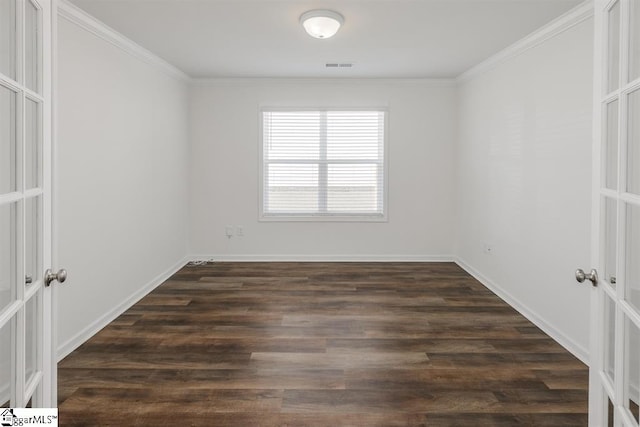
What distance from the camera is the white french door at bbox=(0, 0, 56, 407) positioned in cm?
129

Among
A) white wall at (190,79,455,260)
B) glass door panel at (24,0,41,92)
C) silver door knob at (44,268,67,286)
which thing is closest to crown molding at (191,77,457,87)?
white wall at (190,79,455,260)

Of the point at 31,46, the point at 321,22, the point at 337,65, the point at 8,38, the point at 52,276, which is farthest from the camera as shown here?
the point at 337,65

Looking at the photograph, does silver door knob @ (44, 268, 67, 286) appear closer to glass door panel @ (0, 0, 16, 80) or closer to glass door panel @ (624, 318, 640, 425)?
glass door panel @ (0, 0, 16, 80)

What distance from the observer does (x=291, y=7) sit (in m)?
3.07

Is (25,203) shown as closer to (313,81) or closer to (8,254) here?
(8,254)

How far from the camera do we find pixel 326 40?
3.89 m

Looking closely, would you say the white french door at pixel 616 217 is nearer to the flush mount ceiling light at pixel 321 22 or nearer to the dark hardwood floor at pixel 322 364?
the dark hardwood floor at pixel 322 364

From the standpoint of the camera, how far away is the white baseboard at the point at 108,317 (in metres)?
2.89

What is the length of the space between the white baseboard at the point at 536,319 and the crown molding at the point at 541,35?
2259 millimetres

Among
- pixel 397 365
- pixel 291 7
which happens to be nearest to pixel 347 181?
pixel 291 7

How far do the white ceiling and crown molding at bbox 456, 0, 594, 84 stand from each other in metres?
0.07

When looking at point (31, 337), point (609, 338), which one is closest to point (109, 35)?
point (31, 337)

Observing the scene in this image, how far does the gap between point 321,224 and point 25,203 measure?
4560 mm

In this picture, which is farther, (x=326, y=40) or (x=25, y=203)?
(x=326, y=40)
